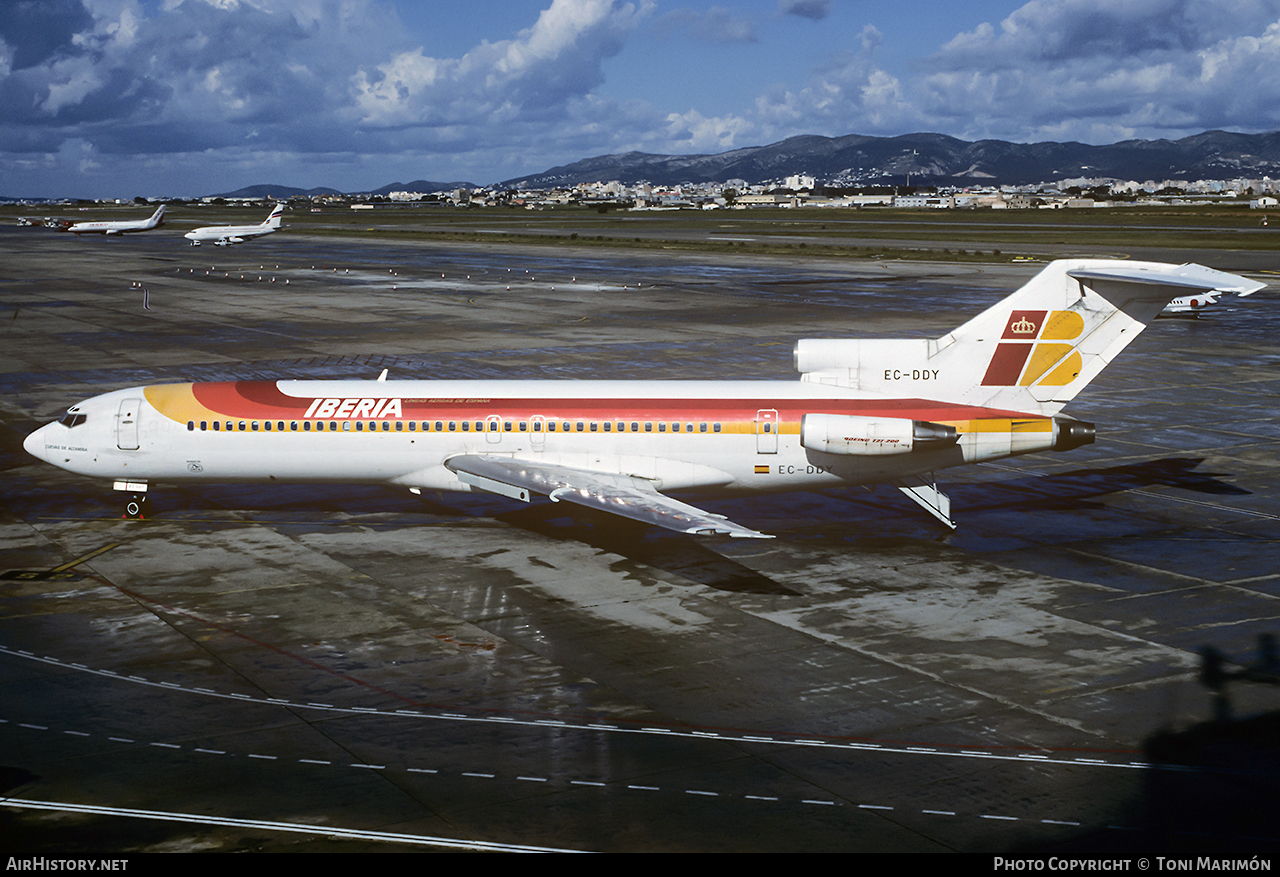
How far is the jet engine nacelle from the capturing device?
2427 centimetres

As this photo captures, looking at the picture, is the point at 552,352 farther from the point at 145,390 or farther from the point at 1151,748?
the point at 1151,748

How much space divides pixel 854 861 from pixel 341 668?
9.33 m

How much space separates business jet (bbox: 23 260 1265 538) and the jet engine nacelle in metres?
0.03

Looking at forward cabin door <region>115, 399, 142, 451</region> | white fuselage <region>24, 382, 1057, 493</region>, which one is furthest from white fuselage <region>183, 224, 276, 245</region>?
white fuselage <region>24, 382, 1057, 493</region>

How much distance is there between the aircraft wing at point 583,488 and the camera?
22.0 m

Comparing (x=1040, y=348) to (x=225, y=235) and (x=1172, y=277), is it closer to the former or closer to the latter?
(x=1172, y=277)

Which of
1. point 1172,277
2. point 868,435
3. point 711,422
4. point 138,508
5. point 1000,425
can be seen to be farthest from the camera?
point 138,508

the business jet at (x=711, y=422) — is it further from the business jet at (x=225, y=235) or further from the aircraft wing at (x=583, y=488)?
the business jet at (x=225, y=235)

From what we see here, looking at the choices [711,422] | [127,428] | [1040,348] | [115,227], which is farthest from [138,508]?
[115,227]

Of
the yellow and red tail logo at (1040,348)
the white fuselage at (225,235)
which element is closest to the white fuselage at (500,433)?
the yellow and red tail logo at (1040,348)

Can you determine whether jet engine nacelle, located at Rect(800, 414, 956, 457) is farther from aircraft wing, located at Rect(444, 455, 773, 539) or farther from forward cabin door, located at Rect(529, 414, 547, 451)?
forward cabin door, located at Rect(529, 414, 547, 451)

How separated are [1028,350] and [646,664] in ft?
39.0

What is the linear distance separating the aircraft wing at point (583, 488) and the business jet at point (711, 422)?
7cm

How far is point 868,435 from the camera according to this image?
79.6ft
